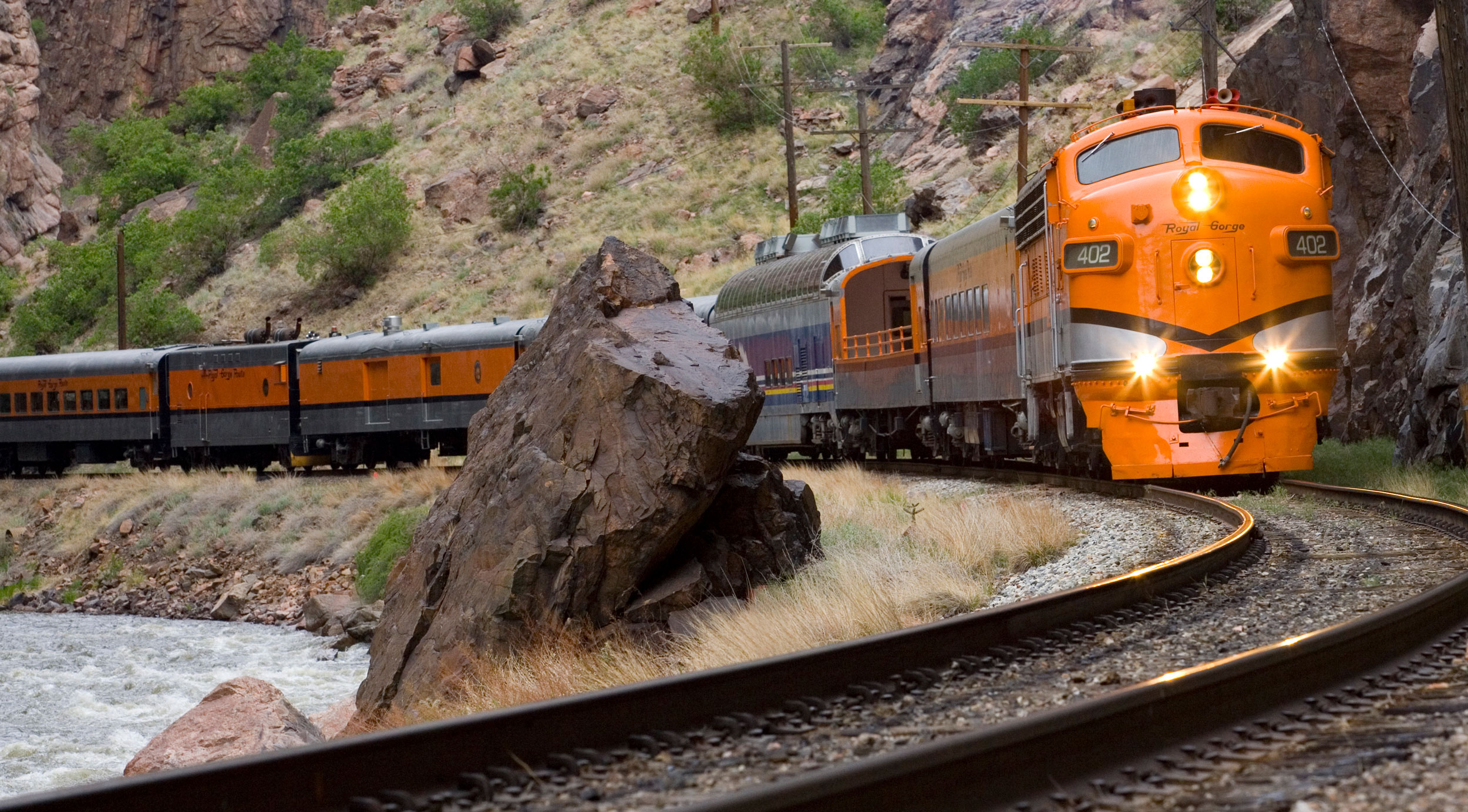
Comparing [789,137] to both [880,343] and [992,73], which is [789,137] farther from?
[992,73]

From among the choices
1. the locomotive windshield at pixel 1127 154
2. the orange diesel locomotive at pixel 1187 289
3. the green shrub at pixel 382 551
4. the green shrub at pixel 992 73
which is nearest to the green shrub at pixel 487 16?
the green shrub at pixel 992 73

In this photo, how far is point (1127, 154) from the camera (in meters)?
14.7

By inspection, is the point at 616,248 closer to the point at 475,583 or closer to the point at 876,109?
the point at 475,583

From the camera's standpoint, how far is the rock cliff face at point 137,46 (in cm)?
9469

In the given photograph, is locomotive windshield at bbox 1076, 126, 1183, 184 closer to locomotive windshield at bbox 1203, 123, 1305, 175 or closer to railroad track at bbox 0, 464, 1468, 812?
locomotive windshield at bbox 1203, 123, 1305, 175

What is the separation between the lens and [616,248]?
13797mm

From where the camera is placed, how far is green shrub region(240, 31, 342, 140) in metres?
84.8

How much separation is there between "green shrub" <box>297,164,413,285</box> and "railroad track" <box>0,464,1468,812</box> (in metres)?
60.2

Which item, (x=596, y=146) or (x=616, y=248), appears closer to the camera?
(x=616, y=248)

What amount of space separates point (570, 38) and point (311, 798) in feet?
262

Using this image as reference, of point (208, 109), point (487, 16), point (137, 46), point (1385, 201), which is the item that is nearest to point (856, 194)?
point (1385, 201)

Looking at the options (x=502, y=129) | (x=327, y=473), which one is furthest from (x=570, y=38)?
(x=327, y=473)

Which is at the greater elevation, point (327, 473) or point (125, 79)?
point (125, 79)

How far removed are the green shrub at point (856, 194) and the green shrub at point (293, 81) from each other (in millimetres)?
42385
